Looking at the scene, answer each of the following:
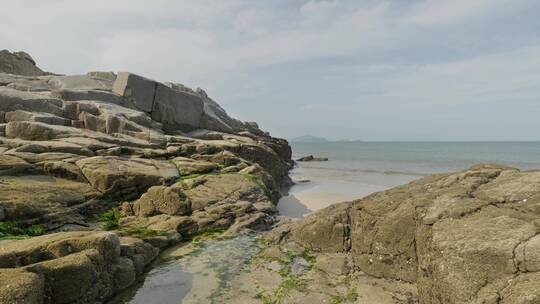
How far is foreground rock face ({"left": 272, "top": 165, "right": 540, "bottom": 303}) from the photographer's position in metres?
6.65

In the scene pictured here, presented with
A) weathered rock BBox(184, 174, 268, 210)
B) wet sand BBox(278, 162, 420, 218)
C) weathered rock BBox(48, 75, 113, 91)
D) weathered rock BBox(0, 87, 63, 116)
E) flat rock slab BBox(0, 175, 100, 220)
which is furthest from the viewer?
weathered rock BBox(48, 75, 113, 91)

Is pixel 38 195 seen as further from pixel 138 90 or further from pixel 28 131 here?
pixel 138 90

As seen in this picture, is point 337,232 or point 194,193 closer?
point 337,232

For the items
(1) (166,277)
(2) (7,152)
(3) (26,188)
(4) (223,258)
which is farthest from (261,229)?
(2) (7,152)

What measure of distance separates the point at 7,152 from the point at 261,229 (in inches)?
563

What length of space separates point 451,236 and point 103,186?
1601cm

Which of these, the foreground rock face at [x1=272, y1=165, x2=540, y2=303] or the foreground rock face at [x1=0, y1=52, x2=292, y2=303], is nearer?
the foreground rock face at [x1=272, y1=165, x2=540, y2=303]

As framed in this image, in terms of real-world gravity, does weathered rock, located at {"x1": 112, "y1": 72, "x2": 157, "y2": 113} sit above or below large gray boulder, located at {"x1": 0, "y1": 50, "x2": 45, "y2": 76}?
below

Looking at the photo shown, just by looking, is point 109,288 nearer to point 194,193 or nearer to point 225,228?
point 225,228

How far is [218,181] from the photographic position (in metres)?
20.2

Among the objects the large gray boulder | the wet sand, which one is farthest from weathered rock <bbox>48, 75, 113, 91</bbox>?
the wet sand

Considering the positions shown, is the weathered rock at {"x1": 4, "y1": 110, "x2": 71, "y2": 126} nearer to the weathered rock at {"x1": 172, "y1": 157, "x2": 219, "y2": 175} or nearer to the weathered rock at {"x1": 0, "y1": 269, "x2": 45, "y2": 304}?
the weathered rock at {"x1": 172, "y1": 157, "x2": 219, "y2": 175}

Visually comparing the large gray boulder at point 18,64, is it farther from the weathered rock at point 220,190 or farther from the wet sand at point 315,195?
the weathered rock at point 220,190

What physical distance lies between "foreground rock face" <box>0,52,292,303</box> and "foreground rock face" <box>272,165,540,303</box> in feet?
20.4
